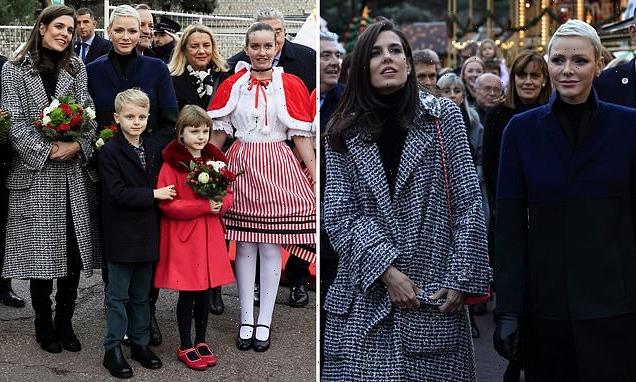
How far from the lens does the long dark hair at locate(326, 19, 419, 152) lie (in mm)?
2670

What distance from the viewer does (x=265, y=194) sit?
4473mm

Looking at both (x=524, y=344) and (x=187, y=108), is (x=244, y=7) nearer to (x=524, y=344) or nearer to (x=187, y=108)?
(x=187, y=108)

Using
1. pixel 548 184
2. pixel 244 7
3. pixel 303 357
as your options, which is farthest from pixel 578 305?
pixel 244 7

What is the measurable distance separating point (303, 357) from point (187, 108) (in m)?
1.23

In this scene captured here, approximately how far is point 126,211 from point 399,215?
1.74 meters

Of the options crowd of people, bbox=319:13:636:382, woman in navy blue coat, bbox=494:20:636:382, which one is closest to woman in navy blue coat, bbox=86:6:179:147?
crowd of people, bbox=319:13:636:382

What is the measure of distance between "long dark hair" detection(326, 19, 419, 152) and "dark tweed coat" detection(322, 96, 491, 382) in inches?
1.2

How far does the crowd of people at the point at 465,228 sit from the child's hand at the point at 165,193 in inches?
55.9

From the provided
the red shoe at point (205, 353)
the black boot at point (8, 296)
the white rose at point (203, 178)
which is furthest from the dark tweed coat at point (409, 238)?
the black boot at point (8, 296)

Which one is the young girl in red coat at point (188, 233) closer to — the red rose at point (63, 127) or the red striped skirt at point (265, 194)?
the red striped skirt at point (265, 194)

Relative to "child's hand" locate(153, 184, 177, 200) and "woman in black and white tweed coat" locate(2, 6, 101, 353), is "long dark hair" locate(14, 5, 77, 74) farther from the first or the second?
"child's hand" locate(153, 184, 177, 200)

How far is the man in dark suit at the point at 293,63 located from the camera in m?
4.34

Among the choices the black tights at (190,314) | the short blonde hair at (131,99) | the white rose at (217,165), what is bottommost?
the black tights at (190,314)

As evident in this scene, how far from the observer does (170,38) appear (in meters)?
5.22
